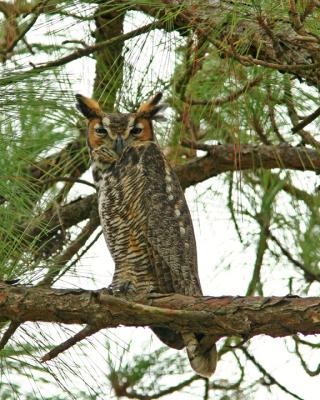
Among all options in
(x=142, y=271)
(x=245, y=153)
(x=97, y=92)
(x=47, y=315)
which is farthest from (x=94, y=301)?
(x=97, y=92)

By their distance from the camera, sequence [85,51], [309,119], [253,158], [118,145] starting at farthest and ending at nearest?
[118,145]
[253,158]
[85,51]
[309,119]

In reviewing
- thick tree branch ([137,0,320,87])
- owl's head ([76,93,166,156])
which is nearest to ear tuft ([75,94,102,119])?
owl's head ([76,93,166,156])

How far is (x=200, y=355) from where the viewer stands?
8.99 feet

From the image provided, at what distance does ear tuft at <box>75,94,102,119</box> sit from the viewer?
331 cm

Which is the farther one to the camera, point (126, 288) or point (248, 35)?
point (126, 288)

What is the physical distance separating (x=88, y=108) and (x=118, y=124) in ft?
0.54

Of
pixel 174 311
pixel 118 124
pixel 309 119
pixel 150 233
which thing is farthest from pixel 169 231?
pixel 174 311

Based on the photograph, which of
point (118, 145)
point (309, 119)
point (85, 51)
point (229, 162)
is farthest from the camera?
point (118, 145)

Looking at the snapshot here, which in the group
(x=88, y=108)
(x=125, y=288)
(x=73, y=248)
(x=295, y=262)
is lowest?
(x=125, y=288)

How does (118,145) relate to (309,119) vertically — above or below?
above

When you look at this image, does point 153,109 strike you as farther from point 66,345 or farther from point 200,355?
point 66,345

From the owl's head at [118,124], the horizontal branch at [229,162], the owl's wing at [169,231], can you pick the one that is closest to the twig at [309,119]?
the horizontal branch at [229,162]

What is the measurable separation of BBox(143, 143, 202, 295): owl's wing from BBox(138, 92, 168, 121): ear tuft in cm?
23

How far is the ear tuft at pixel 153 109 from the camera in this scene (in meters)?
3.26
